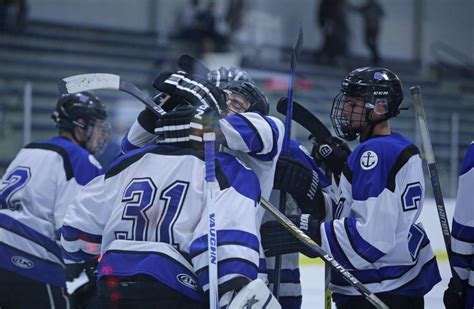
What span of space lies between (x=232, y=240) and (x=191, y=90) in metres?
0.47

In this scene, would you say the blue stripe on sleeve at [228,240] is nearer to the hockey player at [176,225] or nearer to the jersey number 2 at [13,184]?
the hockey player at [176,225]

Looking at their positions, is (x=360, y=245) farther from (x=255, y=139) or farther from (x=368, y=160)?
(x=255, y=139)

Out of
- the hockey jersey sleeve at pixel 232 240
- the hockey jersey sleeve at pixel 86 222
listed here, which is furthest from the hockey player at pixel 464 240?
the hockey jersey sleeve at pixel 86 222

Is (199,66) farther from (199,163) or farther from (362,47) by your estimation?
(362,47)

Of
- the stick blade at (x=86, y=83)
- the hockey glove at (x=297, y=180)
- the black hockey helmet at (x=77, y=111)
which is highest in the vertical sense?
the stick blade at (x=86, y=83)

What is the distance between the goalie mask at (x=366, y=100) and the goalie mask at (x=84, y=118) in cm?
133

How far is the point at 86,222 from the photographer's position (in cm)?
273

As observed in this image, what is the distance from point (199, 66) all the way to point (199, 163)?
0.64 meters

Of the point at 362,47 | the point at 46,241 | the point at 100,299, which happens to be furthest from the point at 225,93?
the point at 362,47

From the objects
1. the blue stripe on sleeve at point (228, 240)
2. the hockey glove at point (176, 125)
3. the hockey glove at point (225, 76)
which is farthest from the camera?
the hockey glove at point (225, 76)

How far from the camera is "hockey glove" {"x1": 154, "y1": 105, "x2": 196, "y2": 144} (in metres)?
2.46

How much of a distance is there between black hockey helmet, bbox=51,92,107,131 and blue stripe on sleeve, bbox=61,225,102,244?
3.62 feet

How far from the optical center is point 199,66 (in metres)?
3.00

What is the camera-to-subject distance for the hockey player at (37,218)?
361cm
